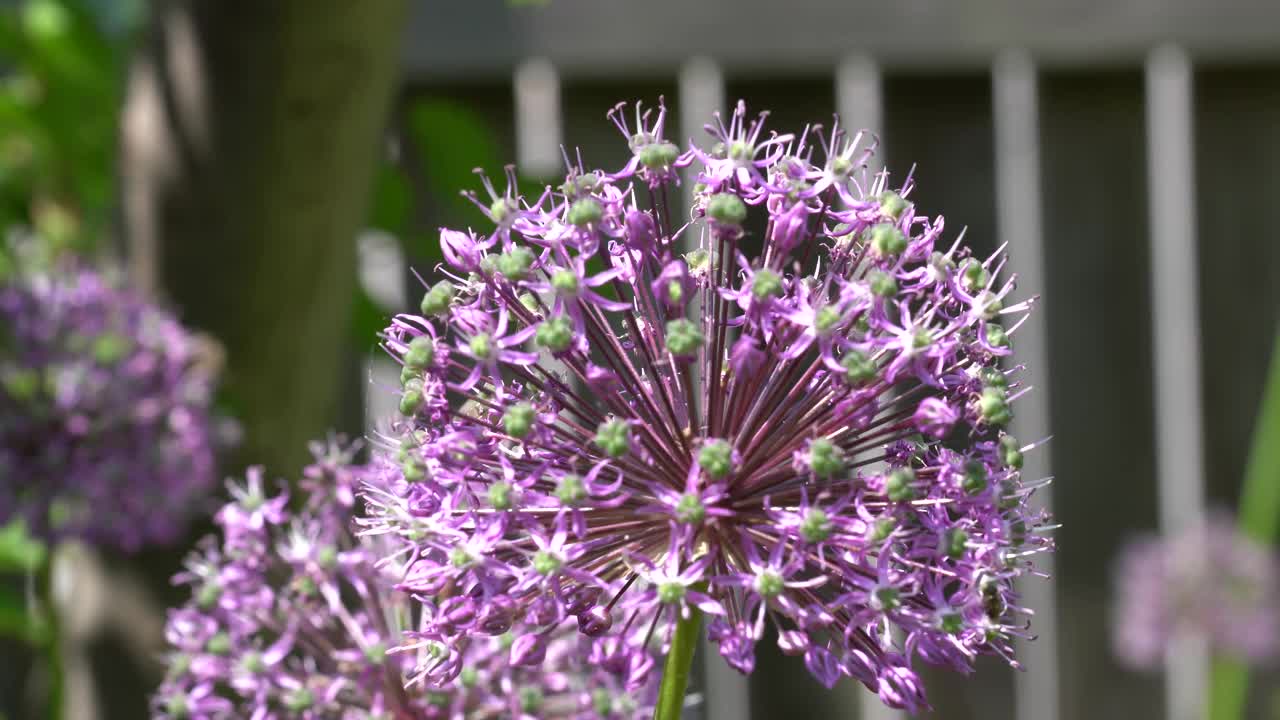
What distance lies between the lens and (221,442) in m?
1.42

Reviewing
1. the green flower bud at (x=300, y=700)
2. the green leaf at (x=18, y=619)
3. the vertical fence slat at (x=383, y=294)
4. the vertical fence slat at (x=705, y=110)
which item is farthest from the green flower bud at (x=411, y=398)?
the vertical fence slat at (x=705, y=110)

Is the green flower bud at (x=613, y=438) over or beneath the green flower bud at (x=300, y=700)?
over

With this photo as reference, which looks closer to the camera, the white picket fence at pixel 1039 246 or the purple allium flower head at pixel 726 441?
the purple allium flower head at pixel 726 441

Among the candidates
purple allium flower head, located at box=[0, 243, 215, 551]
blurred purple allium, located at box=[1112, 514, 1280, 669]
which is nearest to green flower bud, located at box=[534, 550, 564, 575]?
purple allium flower head, located at box=[0, 243, 215, 551]

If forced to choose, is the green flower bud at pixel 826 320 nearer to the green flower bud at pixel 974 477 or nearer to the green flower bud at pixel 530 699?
the green flower bud at pixel 974 477

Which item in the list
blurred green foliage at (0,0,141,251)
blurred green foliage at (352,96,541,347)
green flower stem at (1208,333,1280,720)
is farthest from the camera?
green flower stem at (1208,333,1280,720)

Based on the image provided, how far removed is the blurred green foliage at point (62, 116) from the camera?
1.68 meters

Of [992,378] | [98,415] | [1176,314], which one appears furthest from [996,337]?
[1176,314]

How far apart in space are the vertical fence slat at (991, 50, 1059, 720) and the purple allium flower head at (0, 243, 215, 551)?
1758 mm

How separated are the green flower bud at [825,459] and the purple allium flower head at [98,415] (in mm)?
924

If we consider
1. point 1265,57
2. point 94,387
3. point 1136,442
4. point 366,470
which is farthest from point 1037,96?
point 366,470

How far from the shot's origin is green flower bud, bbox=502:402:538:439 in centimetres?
62

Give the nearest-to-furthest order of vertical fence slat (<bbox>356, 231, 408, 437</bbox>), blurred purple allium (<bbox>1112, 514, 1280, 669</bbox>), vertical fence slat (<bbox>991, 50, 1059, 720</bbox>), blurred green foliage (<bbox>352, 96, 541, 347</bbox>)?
1. blurred green foliage (<bbox>352, 96, 541, 347</bbox>)
2. vertical fence slat (<bbox>356, 231, 408, 437</bbox>)
3. blurred purple allium (<bbox>1112, 514, 1280, 669</bbox>)
4. vertical fence slat (<bbox>991, 50, 1059, 720</bbox>)

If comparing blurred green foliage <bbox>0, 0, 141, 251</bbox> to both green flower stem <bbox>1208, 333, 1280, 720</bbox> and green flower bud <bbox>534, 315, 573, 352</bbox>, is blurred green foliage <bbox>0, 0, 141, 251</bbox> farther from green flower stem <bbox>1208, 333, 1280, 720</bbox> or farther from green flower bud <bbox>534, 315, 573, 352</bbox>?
green flower stem <bbox>1208, 333, 1280, 720</bbox>
